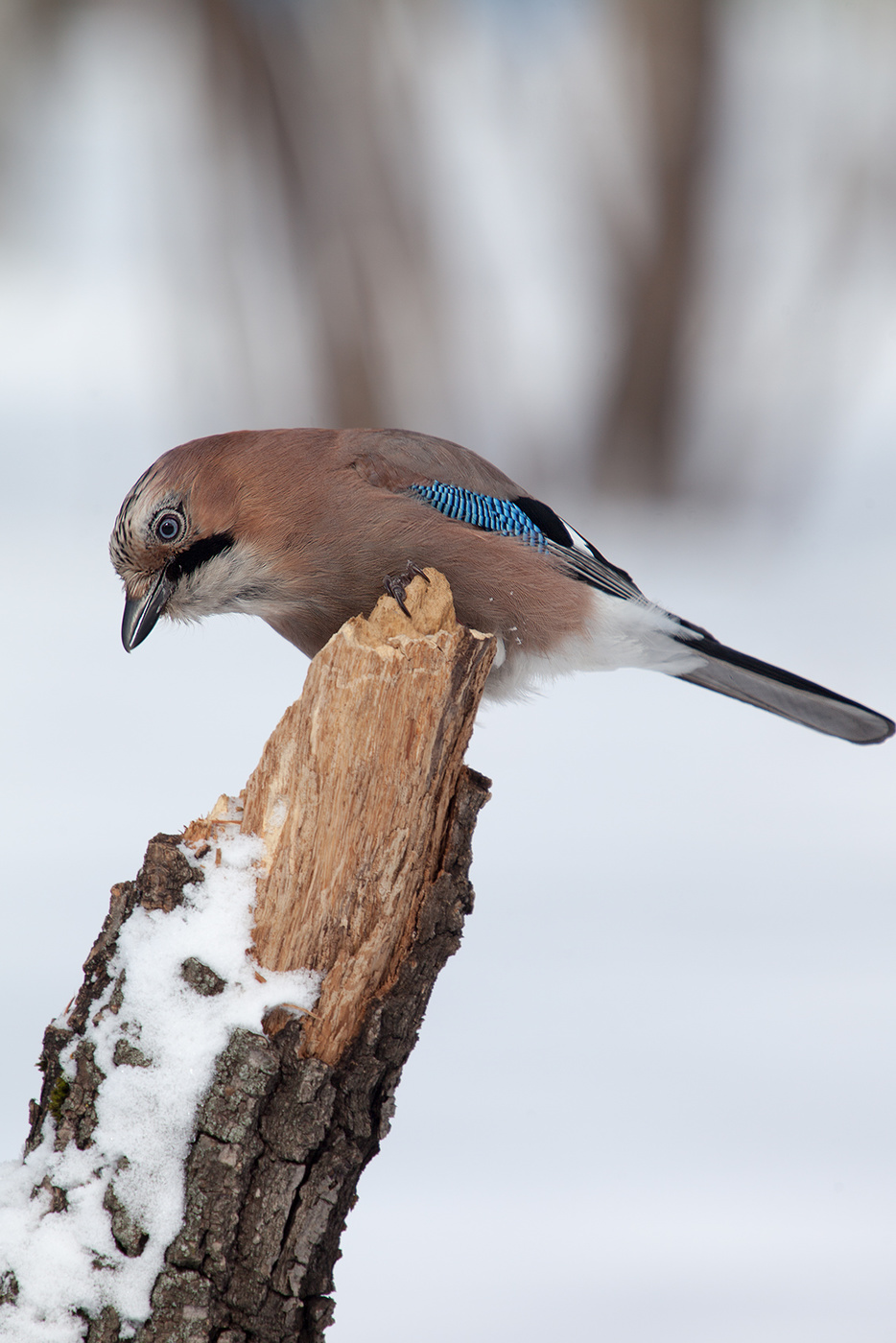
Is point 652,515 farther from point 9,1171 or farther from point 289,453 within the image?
point 9,1171

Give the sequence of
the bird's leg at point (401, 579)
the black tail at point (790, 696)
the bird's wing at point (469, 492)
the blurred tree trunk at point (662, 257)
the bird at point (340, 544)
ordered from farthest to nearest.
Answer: the blurred tree trunk at point (662, 257) → the black tail at point (790, 696) → the bird's wing at point (469, 492) → the bird at point (340, 544) → the bird's leg at point (401, 579)

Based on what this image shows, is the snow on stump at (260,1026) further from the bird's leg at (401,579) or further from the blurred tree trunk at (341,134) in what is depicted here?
the blurred tree trunk at (341,134)

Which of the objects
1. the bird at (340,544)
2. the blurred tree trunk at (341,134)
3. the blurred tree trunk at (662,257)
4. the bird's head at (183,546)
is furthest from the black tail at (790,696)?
the blurred tree trunk at (662,257)

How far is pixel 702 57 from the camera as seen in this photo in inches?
215

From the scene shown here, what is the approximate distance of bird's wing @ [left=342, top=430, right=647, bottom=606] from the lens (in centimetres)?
241

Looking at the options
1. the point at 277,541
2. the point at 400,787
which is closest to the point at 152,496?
the point at 277,541

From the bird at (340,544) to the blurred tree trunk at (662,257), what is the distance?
363cm

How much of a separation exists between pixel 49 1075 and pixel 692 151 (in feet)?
17.3

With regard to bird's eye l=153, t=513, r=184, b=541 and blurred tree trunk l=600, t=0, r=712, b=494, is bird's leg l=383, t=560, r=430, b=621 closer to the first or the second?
bird's eye l=153, t=513, r=184, b=541

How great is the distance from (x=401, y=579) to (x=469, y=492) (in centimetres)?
40

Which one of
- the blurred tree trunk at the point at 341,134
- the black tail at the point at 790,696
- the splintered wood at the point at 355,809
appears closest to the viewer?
the splintered wood at the point at 355,809

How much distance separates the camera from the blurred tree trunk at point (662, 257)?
5426 millimetres

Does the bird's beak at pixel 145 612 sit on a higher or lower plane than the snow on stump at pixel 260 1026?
higher

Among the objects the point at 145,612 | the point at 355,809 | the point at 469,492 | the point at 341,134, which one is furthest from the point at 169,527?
the point at 341,134
